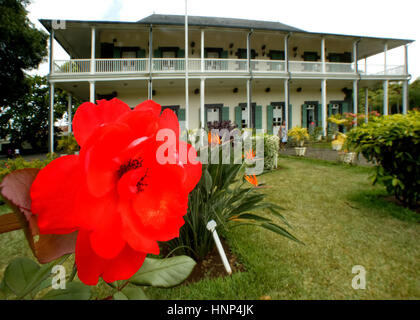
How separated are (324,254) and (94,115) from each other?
1.86 metres

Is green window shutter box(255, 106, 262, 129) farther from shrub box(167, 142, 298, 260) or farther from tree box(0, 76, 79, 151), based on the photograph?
tree box(0, 76, 79, 151)

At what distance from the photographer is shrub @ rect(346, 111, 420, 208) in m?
2.49

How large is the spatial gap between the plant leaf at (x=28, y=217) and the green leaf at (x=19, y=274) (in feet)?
0.28

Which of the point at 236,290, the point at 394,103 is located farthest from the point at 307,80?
the point at 394,103

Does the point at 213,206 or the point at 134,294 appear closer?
the point at 134,294

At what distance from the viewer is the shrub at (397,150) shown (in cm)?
249

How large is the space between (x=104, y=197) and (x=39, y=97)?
23629 mm

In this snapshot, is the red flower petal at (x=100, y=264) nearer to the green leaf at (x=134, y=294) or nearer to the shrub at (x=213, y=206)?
the green leaf at (x=134, y=294)

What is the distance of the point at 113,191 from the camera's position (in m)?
0.17

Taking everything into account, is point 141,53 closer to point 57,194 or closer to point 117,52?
point 117,52

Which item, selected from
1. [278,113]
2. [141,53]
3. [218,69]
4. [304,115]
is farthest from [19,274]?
[304,115]

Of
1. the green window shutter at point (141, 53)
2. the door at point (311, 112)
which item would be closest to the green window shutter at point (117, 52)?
the green window shutter at point (141, 53)

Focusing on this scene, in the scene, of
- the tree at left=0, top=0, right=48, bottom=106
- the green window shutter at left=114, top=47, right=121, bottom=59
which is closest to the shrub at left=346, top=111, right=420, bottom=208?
the green window shutter at left=114, top=47, right=121, bottom=59

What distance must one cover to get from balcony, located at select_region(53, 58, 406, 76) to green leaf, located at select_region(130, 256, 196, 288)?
11.1 m
